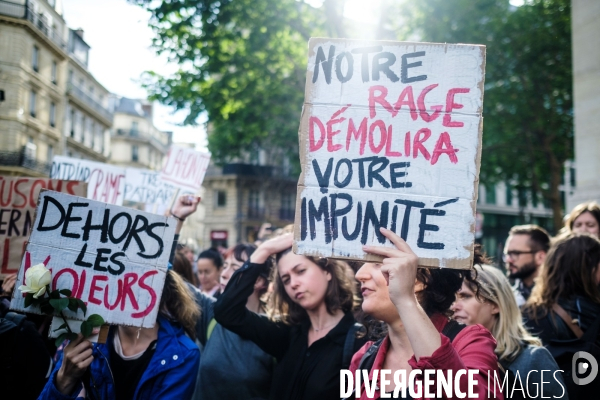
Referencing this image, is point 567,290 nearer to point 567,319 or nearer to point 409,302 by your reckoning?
point 567,319

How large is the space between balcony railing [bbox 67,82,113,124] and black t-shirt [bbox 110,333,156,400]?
150ft

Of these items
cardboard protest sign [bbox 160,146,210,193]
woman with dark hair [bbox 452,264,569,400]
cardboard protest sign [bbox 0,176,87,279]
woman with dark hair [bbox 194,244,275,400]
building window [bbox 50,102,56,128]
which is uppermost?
building window [bbox 50,102,56,128]

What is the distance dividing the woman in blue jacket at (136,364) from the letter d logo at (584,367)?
7.17 ft

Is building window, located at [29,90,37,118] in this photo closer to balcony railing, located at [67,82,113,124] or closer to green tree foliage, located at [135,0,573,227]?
balcony railing, located at [67,82,113,124]

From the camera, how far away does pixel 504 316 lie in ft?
11.3

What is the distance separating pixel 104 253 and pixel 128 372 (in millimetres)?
672

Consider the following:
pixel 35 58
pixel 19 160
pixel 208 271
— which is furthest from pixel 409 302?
pixel 35 58

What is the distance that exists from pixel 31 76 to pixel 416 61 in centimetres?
3701

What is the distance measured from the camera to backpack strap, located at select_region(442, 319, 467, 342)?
2.46m

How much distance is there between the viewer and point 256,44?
44.4ft

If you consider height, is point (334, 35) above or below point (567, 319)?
above

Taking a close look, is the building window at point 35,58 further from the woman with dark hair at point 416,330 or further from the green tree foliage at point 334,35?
the woman with dark hair at point 416,330

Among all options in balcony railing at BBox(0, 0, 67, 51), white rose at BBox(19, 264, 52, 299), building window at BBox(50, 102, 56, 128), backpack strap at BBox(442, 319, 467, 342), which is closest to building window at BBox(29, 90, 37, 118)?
balcony railing at BBox(0, 0, 67, 51)

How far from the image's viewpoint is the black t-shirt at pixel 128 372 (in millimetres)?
3246
